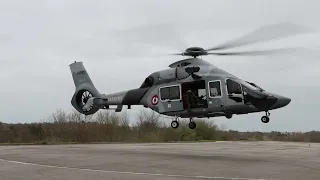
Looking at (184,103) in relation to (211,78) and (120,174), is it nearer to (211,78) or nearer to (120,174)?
(211,78)

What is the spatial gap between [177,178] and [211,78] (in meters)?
9.46

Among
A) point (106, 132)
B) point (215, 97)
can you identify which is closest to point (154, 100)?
point (215, 97)

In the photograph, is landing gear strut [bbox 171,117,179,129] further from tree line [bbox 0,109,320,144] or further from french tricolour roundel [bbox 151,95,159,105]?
tree line [bbox 0,109,320,144]

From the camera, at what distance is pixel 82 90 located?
30.3 metres

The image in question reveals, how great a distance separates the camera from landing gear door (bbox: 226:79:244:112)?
72.8ft

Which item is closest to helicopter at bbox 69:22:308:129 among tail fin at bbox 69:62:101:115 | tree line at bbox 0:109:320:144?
tail fin at bbox 69:62:101:115

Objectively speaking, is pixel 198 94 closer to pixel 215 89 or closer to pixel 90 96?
pixel 215 89

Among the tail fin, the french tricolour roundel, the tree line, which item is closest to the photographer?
the french tricolour roundel


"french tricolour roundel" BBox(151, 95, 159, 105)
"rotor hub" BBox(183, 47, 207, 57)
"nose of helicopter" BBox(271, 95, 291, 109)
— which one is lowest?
"nose of helicopter" BBox(271, 95, 291, 109)

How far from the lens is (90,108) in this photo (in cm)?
2878

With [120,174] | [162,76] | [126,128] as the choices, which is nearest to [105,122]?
[126,128]

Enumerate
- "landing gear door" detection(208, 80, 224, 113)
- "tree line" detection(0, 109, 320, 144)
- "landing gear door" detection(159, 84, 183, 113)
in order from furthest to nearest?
1. "tree line" detection(0, 109, 320, 144)
2. "landing gear door" detection(159, 84, 183, 113)
3. "landing gear door" detection(208, 80, 224, 113)

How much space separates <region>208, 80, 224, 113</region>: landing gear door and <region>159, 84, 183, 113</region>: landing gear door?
1808 millimetres

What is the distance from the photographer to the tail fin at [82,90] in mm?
29234
